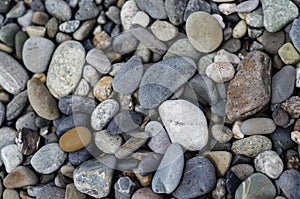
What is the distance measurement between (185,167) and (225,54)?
39cm

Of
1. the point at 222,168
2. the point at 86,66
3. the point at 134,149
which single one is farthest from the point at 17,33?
the point at 222,168

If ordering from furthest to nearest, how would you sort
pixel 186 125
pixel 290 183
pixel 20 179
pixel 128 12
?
1. pixel 128 12
2. pixel 20 179
3. pixel 186 125
4. pixel 290 183

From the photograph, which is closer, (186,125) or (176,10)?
(186,125)

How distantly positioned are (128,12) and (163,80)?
0.32 metres

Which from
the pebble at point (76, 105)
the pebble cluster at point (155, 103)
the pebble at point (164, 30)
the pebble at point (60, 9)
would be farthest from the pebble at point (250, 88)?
the pebble at point (60, 9)

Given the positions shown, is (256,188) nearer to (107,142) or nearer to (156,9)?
(107,142)

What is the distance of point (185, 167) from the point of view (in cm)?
123

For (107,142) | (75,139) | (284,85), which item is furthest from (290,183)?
(75,139)

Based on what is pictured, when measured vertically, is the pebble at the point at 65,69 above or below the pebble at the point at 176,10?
below

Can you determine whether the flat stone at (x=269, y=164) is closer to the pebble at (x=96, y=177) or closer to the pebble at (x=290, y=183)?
the pebble at (x=290, y=183)

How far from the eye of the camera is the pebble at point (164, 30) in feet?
4.52

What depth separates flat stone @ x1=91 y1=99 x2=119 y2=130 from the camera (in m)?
1.31

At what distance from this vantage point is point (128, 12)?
145cm

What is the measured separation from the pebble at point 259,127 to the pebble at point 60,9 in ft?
2.56
